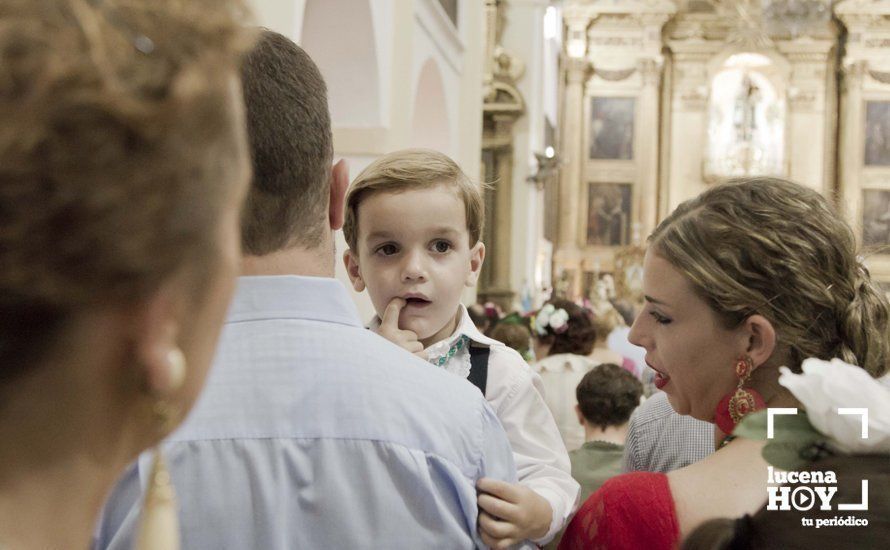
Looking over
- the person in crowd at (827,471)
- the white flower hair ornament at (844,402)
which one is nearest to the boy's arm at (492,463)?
the person in crowd at (827,471)

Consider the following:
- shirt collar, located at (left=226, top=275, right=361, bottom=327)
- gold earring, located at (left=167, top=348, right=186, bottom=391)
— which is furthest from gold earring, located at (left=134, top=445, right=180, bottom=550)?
shirt collar, located at (left=226, top=275, right=361, bottom=327)

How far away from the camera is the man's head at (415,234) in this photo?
265 cm

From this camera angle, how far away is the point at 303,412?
160 centimetres

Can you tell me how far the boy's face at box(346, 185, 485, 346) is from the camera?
265 centimetres

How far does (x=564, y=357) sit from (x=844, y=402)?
4.17 meters

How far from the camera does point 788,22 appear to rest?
23.8 meters

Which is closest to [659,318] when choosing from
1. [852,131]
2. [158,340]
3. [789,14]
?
[158,340]

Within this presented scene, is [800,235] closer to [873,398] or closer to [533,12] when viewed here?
[873,398]

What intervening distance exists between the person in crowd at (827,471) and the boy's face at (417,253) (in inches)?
48.6

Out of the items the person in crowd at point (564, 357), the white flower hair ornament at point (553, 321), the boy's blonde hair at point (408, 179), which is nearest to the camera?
the boy's blonde hair at point (408, 179)

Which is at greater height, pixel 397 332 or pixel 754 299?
pixel 754 299

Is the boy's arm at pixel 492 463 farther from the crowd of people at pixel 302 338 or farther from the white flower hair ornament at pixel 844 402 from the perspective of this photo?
the white flower hair ornament at pixel 844 402

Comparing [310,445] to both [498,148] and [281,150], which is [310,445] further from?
[498,148]

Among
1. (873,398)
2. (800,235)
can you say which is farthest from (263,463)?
(800,235)
